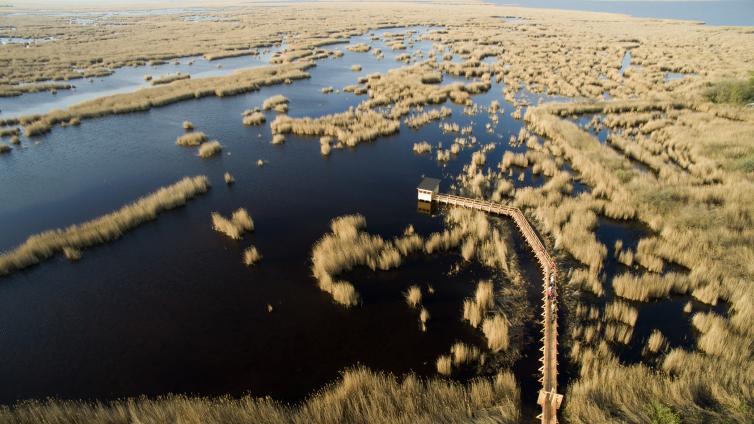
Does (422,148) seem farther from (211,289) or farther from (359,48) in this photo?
(359,48)

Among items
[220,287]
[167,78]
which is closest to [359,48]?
[167,78]

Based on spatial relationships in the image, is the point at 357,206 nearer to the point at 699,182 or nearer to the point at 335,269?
the point at 335,269

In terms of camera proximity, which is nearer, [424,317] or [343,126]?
[424,317]

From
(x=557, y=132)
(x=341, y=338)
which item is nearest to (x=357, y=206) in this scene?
(x=341, y=338)

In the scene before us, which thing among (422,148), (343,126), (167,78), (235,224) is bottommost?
(235,224)

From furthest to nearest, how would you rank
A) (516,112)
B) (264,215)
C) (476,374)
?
(516,112), (264,215), (476,374)

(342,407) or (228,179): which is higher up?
(228,179)

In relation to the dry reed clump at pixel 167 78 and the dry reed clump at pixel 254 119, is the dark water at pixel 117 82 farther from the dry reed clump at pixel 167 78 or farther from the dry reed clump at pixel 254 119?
the dry reed clump at pixel 254 119
